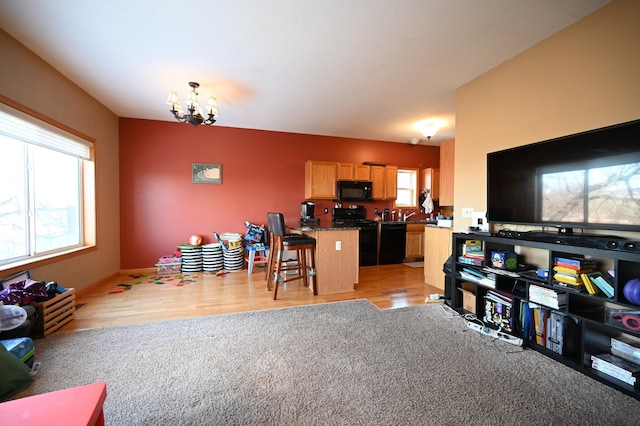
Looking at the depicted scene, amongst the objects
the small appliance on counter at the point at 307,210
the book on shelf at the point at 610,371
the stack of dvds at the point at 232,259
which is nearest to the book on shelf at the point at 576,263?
the book on shelf at the point at 610,371

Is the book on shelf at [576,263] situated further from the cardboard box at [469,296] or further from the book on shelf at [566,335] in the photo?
the cardboard box at [469,296]

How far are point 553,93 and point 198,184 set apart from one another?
480 centimetres

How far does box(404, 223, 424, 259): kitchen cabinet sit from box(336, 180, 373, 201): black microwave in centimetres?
108

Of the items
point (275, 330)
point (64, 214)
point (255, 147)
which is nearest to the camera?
point (275, 330)

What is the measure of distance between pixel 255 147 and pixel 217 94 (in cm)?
146

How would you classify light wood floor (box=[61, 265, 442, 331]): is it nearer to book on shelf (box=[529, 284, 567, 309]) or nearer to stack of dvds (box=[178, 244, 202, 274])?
stack of dvds (box=[178, 244, 202, 274])

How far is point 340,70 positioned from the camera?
2.66 meters

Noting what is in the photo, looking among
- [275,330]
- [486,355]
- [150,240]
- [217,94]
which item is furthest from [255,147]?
[486,355]

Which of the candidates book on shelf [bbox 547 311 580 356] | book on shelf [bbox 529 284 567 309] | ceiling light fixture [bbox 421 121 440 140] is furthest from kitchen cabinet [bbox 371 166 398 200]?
book on shelf [bbox 547 311 580 356]

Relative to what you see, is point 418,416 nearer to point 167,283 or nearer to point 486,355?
point 486,355

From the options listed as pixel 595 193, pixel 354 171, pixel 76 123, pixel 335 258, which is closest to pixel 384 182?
pixel 354 171

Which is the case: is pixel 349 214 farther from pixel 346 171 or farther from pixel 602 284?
pixel 602 284

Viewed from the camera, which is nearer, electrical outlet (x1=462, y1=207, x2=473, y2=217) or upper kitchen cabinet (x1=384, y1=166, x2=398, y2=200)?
electrical outlet (x1=462, y1=207, x2=473, y2=217)

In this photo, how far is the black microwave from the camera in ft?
16.3
